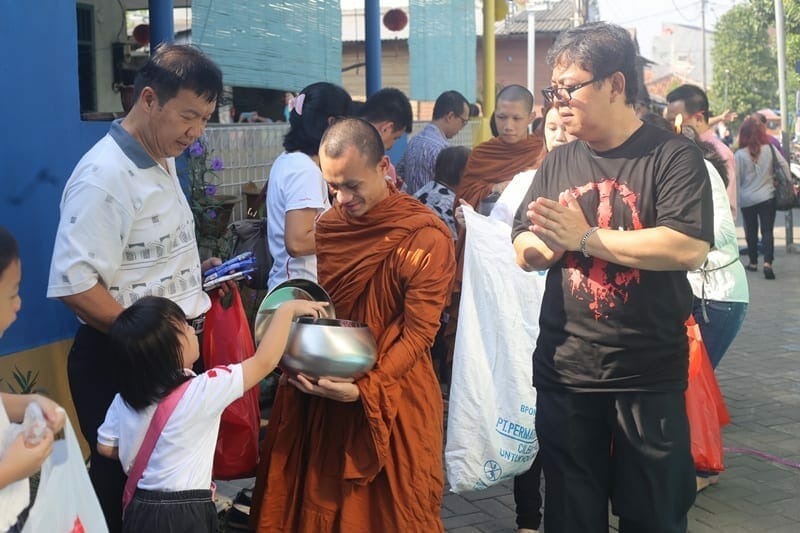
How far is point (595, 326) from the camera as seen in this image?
2707 mm

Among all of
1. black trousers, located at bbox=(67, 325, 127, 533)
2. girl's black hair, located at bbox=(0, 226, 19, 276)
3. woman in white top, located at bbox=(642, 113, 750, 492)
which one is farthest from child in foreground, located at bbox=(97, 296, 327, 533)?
woman in white top, located at bbox=(642, 113, 750, 492)

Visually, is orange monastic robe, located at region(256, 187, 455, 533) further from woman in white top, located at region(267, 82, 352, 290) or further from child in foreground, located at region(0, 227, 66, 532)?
child in foreground, located at region(0, 227, 66, 532)

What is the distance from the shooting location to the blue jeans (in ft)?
14.7

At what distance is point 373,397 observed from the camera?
299cm

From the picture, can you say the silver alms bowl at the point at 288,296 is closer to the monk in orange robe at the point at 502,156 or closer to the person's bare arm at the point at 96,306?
the person's bare arm at the point at 96,306

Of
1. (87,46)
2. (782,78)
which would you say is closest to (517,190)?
(87,46)

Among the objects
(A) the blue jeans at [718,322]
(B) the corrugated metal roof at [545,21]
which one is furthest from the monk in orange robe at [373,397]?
(B) the corrugated metal roof at [545,21]

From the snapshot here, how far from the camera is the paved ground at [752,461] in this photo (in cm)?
413

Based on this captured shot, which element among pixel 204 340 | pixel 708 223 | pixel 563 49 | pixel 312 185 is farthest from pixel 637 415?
pixel 312 185

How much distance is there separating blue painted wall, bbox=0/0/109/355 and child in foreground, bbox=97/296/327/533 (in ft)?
4.89

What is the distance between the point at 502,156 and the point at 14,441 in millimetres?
4107

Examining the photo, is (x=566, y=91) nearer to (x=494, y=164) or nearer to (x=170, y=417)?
(x=170, y=417)

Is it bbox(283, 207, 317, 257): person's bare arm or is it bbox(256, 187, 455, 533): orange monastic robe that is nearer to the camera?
bbox(256, 187, 455, 533): orange monastic robe

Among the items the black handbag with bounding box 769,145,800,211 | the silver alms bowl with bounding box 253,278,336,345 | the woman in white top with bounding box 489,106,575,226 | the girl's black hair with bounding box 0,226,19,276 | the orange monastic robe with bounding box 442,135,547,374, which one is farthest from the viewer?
the black handbag with bounding box 769,145,800,211
